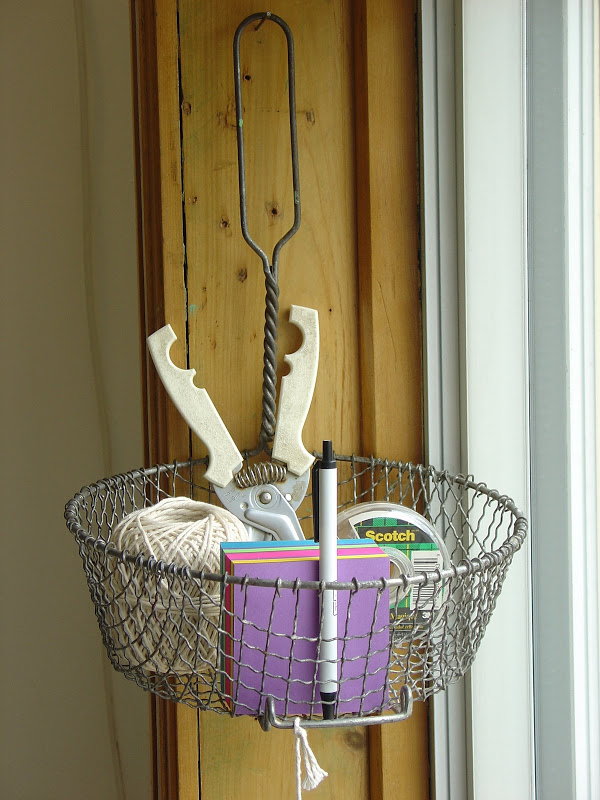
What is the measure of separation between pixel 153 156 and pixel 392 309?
29 centimetres

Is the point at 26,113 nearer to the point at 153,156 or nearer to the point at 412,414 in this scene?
the point at 153,156

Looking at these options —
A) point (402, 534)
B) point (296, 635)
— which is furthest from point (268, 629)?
point (402, 534)

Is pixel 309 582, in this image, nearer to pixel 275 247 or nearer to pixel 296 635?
pixel 296 635

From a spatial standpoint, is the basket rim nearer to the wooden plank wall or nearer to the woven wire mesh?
the woven wire mesh

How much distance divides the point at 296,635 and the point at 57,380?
729mm

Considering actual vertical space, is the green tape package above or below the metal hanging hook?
below

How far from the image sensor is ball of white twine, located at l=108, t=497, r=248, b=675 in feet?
1.76

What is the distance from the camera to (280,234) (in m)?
0.82

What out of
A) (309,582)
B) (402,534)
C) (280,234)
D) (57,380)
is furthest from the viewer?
(57,380)

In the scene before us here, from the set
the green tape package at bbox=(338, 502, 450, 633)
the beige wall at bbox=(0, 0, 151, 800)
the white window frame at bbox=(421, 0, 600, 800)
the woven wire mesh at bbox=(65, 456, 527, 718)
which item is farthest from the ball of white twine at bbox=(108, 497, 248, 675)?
the beige wall at bbox=(0, 0, 151, 800)

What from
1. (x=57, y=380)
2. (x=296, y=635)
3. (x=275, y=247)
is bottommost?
(x=296, y=635)

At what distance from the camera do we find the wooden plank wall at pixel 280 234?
2.61ft

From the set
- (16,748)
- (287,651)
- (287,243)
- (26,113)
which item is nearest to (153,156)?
(287,243)

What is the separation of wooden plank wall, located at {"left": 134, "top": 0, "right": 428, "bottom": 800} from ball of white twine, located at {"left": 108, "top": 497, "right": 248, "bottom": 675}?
0.20 meters
